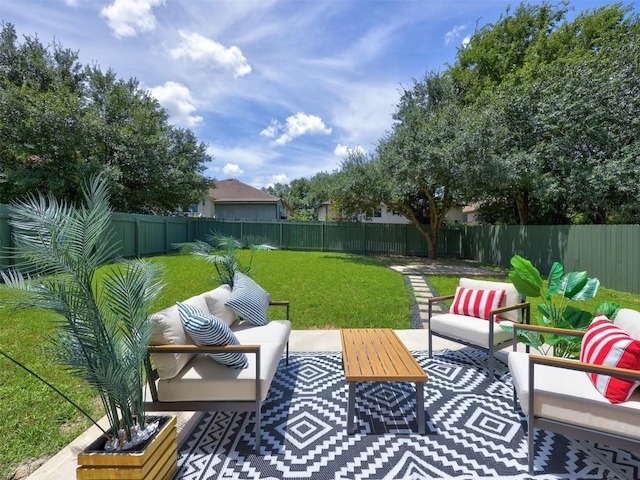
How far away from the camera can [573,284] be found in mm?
2771

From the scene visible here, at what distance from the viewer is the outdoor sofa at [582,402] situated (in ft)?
5.56

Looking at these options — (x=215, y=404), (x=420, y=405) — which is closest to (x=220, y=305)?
(x=215, y=404)

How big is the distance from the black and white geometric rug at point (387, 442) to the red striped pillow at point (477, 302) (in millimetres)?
858

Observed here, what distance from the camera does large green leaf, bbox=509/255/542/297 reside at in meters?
2.91

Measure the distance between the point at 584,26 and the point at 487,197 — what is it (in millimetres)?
7894

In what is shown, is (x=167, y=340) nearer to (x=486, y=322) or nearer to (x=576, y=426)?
(x=576, y=426)

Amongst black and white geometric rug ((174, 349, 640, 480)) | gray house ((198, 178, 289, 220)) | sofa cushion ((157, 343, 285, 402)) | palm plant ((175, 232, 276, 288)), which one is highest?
Result: gray house ((198, 178, 289, 220))

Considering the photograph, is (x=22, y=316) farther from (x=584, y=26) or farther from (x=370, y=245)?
(x=584, y=26)

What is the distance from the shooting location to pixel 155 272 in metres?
1.89

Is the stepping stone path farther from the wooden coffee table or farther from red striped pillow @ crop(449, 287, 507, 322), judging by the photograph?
the wooden coffee table

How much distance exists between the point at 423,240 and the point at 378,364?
42.3 feet

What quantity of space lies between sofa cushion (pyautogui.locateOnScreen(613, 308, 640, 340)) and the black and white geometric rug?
0.78 meters

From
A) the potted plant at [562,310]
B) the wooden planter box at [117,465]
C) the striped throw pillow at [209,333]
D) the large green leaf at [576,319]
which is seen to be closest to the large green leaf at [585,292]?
the potted plant at [562,310]

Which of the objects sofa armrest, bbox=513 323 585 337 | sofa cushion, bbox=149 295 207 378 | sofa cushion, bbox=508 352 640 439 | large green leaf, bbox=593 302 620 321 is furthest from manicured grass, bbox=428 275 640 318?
sofa cushion, bbox=149 295 207 378
